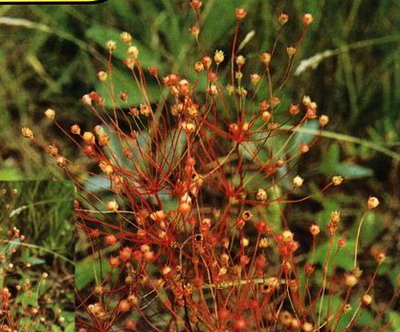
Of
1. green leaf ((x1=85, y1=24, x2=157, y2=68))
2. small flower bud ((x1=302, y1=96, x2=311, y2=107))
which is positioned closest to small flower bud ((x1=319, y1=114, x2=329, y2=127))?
small flower bud ((x1=302, y1=96, x2=311, y2=107))

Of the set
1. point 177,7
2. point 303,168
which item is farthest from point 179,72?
point 303,168

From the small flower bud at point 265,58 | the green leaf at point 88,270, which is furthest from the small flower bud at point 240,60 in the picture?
the green leaf at point 88,270

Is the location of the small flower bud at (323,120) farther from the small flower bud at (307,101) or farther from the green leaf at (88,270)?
the green leaf at (88,270)

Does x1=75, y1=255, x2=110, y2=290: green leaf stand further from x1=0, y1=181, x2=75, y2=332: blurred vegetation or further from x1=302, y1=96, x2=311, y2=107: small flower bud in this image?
x1=302, y1=96, x2=311, y2=107: small flower bud

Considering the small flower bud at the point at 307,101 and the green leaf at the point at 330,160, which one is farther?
the green leaf at the point at 330,160

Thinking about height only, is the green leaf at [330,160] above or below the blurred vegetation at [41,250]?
above

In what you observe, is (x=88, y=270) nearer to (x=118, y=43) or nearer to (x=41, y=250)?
(x=41, y=250)

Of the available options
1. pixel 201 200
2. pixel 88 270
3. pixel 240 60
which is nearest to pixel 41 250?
pixel 88 270

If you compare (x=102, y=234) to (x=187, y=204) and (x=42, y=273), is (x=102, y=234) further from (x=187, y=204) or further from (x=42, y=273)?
(x=187, y=204)
